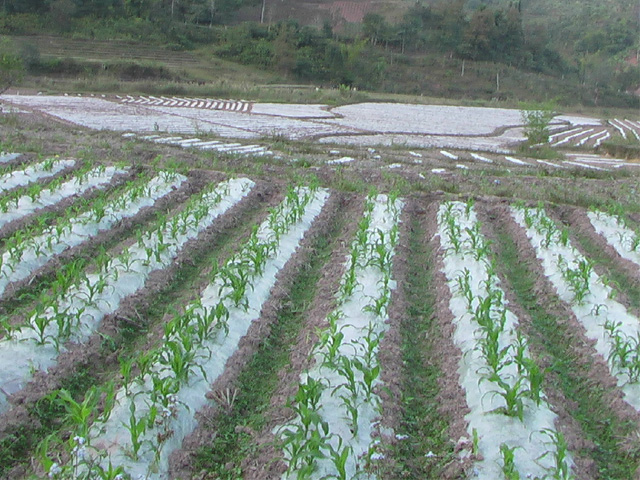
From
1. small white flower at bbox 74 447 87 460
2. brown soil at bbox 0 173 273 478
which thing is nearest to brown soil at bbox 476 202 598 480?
small white flower at bbox 74 447 87 460

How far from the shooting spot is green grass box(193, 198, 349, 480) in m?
3.10

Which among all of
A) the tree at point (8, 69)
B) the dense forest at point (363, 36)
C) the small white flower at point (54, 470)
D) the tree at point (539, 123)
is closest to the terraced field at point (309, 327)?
the small white flower at point (54, 470)

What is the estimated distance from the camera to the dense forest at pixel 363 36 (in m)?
42.2

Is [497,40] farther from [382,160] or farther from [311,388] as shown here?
[311,388]

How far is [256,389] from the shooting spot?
12.2 ft

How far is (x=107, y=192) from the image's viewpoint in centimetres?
770

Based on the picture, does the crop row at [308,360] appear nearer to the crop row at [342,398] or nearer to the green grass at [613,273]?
the crop row at [342,398]

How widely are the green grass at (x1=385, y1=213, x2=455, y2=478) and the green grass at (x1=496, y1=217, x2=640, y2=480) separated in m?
→ 0.69

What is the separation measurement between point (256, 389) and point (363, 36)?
5302cm

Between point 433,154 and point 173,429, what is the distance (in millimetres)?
10957

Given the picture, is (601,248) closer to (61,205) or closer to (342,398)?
(342,398)

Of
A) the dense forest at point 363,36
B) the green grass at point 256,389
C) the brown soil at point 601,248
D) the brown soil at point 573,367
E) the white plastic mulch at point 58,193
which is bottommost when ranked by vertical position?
the green grass at point 256,389

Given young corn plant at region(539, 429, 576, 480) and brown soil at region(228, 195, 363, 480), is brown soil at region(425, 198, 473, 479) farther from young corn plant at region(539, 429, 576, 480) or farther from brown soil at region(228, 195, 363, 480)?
brown soil at region(228, 195, 363, 480)

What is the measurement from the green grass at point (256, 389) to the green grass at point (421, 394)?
75cm
